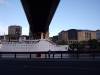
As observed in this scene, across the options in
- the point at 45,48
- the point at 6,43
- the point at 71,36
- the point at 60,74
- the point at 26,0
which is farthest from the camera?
the point at 71,36

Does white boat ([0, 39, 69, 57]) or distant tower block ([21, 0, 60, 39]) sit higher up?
distant tower block ([21, 0, 60, 39])

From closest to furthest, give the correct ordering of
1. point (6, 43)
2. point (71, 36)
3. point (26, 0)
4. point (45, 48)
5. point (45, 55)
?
point (26, 0), point (45, 55), point (45, 48), point (6, 43), point (71, 36)

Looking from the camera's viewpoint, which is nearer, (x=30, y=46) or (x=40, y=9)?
(x=40, y=9)

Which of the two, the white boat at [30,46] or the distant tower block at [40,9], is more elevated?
the distant tower block at [40,9]

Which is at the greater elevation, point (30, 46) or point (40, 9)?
point (40, 9)

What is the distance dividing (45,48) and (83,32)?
13355 centimetres

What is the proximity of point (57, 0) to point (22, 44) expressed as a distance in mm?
48427

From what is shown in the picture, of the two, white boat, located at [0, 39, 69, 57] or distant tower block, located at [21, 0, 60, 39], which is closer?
distant tower block, located at [21, 0, 60, 39]

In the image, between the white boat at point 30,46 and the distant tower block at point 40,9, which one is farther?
the white boat at point 30,46

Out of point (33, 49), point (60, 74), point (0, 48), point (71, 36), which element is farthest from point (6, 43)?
point (71, 36)

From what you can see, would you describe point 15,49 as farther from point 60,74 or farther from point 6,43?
point 60,74

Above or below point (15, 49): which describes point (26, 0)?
above

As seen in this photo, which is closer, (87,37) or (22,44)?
(22,44)

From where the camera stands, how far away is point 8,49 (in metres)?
69.3
